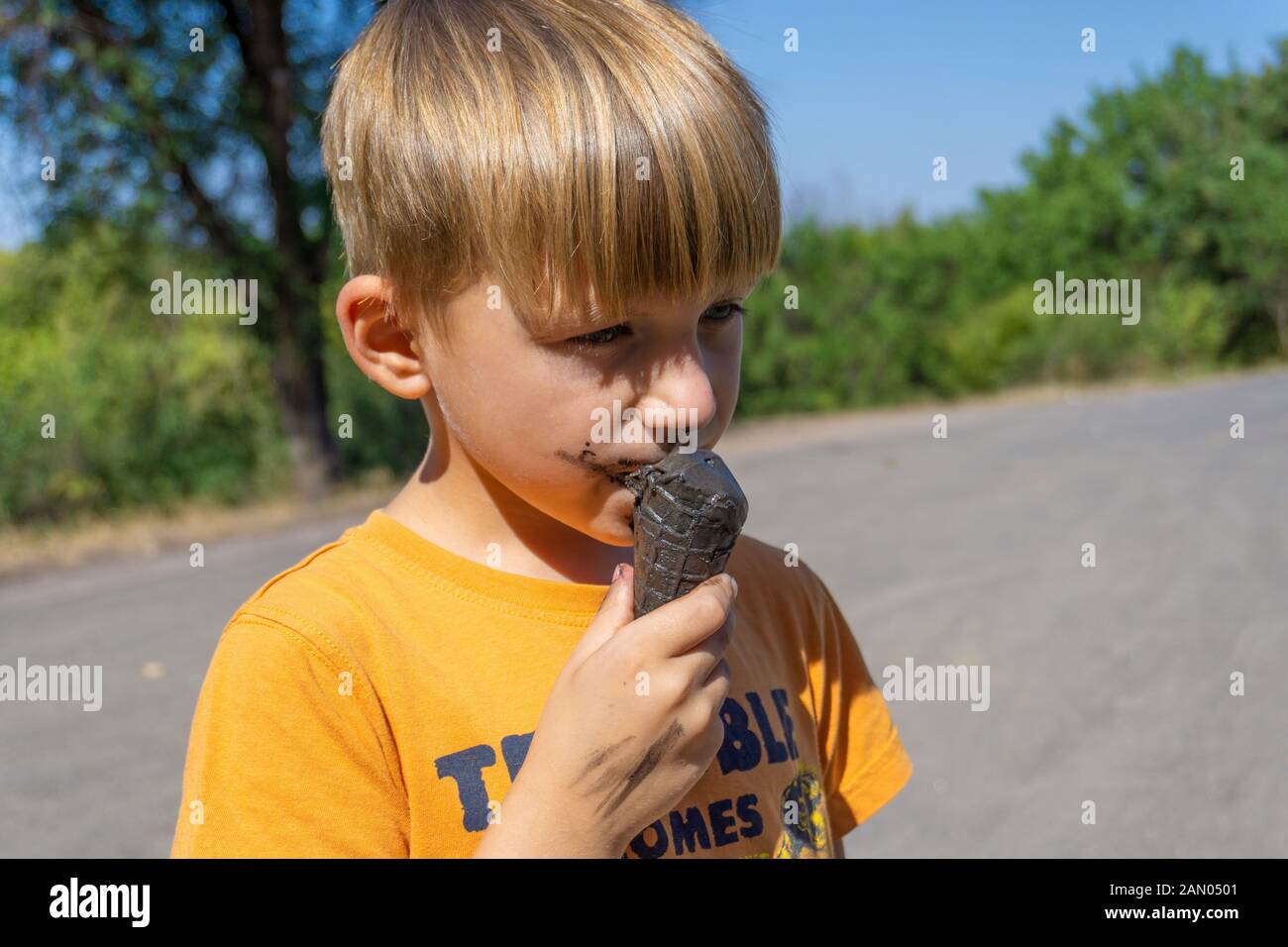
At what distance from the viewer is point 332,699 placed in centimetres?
126

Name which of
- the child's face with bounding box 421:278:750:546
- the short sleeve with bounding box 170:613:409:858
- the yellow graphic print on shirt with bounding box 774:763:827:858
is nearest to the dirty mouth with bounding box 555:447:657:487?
the child's face with bounding box 421:278:750:546

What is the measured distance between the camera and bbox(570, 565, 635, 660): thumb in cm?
128

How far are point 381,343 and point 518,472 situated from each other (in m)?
0.25

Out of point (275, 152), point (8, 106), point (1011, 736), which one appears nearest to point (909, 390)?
point (275, 152)

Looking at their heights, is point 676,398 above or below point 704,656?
above

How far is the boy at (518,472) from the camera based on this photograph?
48.2 inches

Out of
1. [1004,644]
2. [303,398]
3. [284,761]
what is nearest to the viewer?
[284,761]

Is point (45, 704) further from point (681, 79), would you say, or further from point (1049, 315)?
point (1049, 315)

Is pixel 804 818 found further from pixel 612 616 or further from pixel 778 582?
pixel 612 616

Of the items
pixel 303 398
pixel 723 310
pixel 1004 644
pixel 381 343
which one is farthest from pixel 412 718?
pixel 303 398

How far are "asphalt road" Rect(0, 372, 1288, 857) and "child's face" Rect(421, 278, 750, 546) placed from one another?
2991mm

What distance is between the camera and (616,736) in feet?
3.99
